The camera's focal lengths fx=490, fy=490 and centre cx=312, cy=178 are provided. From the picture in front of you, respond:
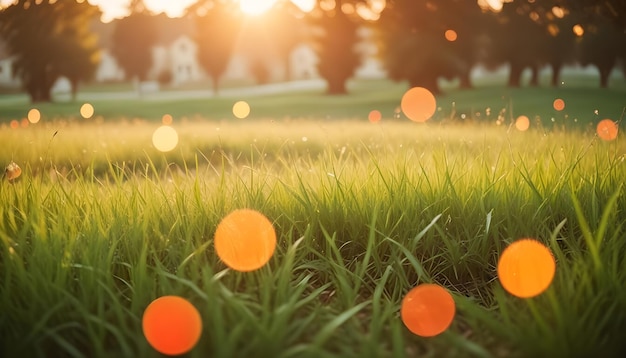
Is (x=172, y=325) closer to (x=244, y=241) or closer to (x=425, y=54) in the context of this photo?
(x=244, y=241)

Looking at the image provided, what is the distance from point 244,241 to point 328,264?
0.43m

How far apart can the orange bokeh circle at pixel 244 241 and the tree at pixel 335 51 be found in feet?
92.5

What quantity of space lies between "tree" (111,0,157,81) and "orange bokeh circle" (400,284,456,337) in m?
46.5

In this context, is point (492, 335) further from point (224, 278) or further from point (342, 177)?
point (342, 177)

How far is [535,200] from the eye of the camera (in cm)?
276

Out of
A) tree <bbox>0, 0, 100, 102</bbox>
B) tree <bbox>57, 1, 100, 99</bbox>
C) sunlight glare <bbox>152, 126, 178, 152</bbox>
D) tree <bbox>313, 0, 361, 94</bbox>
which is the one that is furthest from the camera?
tree <bbox>313, 0, 361, 94</bbox>

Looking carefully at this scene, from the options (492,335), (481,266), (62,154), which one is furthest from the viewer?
(62,154)

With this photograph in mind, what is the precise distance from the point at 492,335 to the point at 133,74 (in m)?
48.2

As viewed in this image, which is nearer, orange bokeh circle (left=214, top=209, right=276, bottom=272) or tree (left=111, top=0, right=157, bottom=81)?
orange bokeh circle (left=214, top=209, right=276, bottom=272)

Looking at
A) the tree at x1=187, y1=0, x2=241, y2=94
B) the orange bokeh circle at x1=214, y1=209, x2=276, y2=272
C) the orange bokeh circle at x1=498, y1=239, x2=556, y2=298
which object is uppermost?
the tree at x1=187, y1=0, x2=241, y2=94

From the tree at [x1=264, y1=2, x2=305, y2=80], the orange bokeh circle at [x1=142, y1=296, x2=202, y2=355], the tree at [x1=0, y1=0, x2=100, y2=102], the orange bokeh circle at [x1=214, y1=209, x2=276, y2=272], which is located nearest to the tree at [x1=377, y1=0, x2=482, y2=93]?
the tree at [x1=0, y1=0, x2=100, y2=102]

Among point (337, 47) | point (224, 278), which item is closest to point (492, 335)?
point (224, 278)

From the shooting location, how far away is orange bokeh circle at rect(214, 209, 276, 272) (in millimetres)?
2281

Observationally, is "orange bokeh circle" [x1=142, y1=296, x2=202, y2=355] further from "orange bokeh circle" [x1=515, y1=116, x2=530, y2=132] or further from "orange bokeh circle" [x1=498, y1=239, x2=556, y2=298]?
"orange bokeh circle" [x1=515, y1=116, x2=530, y2=132]
